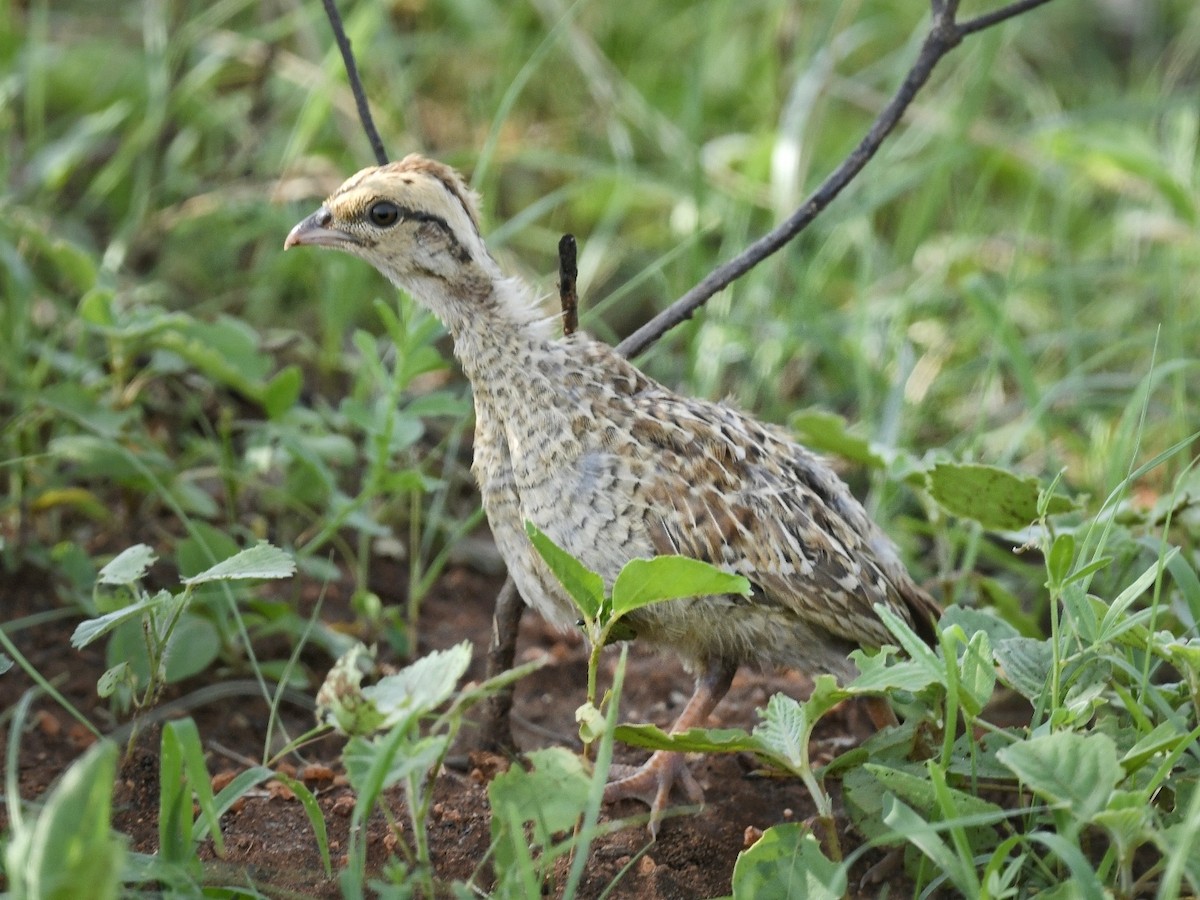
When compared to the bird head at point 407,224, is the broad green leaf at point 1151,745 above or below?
below

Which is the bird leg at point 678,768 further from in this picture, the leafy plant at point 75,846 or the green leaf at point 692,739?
the leafy plant at point 75,846

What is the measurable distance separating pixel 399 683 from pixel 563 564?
366mm

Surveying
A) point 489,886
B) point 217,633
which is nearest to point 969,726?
point 489,886

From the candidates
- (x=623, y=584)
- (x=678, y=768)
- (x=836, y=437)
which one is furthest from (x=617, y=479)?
(x=836, y=437)

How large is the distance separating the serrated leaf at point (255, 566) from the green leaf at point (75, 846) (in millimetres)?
588

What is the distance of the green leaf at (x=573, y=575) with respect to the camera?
2.50 m

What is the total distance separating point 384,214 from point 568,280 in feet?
1.40

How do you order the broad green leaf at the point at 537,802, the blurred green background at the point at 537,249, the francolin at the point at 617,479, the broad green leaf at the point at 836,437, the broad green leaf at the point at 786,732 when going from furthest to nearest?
the blurred green background at the point at 537,249 → the broad green leaf at the point at 836,437 → the francolin at the point at 617,479 → the broad green leaf at the point at 786,732 → the broad green leaf at the point at 537,802

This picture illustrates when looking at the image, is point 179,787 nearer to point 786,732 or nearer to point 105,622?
point 105,622

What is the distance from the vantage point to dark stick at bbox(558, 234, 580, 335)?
299 centimetres

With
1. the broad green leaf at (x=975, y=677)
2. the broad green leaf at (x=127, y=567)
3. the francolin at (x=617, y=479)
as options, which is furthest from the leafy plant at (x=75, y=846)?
the broad green leaf at (x=975, y=677)

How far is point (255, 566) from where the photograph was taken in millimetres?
2568

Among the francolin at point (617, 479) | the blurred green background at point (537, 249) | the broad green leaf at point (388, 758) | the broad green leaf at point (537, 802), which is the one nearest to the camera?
the broad green leaf at point (388, 758)

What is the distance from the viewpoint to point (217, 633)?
3.45 metres
